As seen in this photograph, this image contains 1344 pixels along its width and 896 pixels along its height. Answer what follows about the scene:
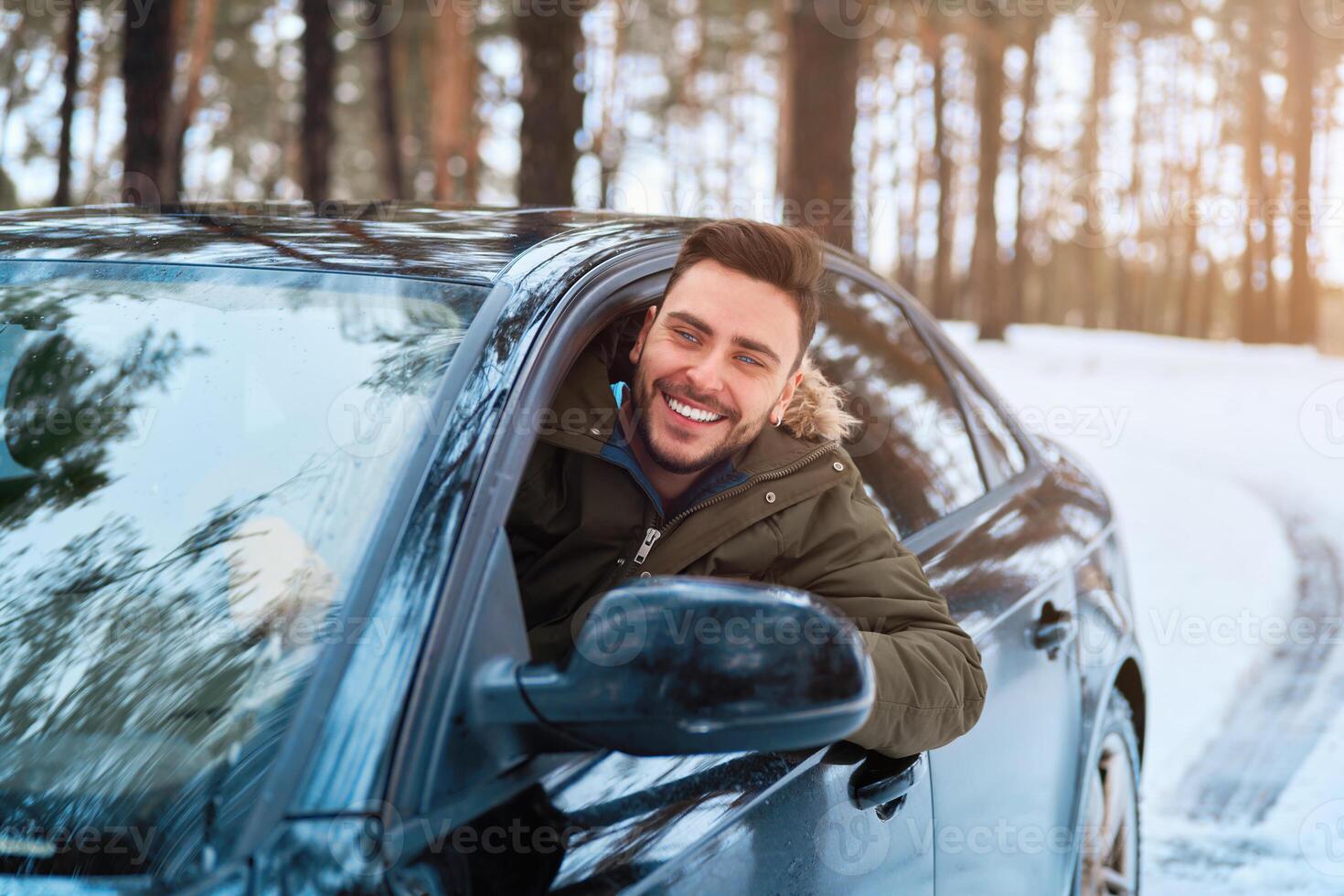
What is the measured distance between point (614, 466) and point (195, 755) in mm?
821

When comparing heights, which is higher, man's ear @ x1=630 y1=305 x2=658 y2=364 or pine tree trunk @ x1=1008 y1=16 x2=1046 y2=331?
pine tree trunk @ x1=1008 y1=16 x2=1046 y2=331

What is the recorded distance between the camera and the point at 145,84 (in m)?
10.6

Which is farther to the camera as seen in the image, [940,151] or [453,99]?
[940,151]

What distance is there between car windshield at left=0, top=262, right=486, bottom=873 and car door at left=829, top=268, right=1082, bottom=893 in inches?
43.6

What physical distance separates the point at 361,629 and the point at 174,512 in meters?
0.41

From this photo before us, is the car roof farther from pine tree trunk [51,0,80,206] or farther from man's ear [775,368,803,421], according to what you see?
pine tree trunk [51,0,80,206]

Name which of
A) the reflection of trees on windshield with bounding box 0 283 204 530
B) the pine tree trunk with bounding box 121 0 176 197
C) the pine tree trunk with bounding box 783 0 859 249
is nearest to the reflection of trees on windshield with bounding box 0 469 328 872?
the reflection of trees on windshield with bounding box 0 283 204 530

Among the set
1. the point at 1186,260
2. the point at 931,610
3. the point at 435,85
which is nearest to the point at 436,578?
the point at 931,610

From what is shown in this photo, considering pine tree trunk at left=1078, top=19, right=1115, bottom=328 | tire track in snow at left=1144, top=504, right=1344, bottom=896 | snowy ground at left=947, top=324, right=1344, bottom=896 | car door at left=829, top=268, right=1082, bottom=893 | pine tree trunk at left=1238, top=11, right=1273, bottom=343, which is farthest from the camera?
pine tree trunk at left=1078, top=19, right=1115, bottom=328

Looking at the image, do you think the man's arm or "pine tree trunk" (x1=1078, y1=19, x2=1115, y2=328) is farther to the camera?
"pine tree trunk" (x1=1078, y1=19, x2=1115, y2=328)

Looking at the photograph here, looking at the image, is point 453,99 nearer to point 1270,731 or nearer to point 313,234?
point 1270,731

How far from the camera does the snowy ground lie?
14.4ft

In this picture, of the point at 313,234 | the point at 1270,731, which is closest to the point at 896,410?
the point at 313,234

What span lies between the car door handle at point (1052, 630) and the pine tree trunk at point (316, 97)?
12.7 metres
